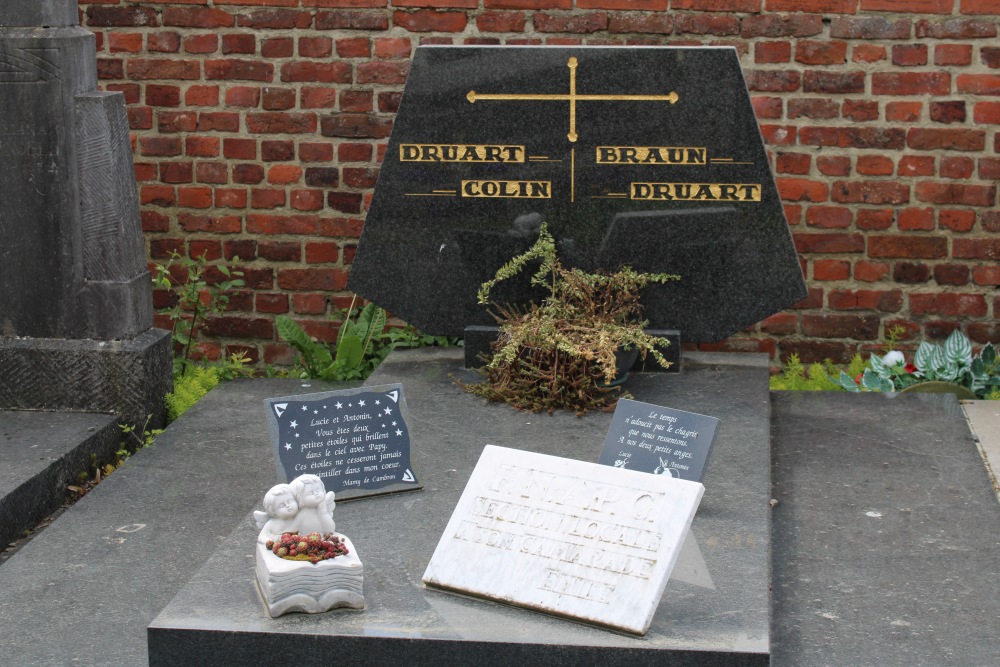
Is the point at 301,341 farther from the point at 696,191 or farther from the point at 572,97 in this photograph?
the point at 696,191

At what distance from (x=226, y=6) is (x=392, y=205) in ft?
4.49

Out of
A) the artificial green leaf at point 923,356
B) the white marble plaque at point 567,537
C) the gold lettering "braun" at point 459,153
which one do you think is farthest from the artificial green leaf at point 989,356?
the white marble plaque at point 567,537

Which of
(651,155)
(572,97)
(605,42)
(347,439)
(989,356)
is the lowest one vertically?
(989,356)

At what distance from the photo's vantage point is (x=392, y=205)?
4938mm

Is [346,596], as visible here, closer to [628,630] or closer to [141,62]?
[628,630]

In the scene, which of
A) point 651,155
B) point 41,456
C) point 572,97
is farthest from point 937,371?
point 41,456

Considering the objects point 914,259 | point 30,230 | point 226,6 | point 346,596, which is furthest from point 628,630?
point 226,6

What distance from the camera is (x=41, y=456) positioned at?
414 cm

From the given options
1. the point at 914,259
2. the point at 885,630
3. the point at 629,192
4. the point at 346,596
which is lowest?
the point at 885,630

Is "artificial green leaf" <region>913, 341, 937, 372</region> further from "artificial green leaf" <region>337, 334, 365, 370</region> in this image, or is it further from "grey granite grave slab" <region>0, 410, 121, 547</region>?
"grey granite grave slab" <region>0, 410, 121, 547</region>

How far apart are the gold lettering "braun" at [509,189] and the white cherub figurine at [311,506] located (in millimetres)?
2202

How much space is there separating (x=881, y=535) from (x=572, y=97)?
2.04 meters

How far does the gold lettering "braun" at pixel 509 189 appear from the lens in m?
4.85

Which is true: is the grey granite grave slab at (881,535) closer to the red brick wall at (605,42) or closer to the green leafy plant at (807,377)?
the green leafy plant at (807,377)
